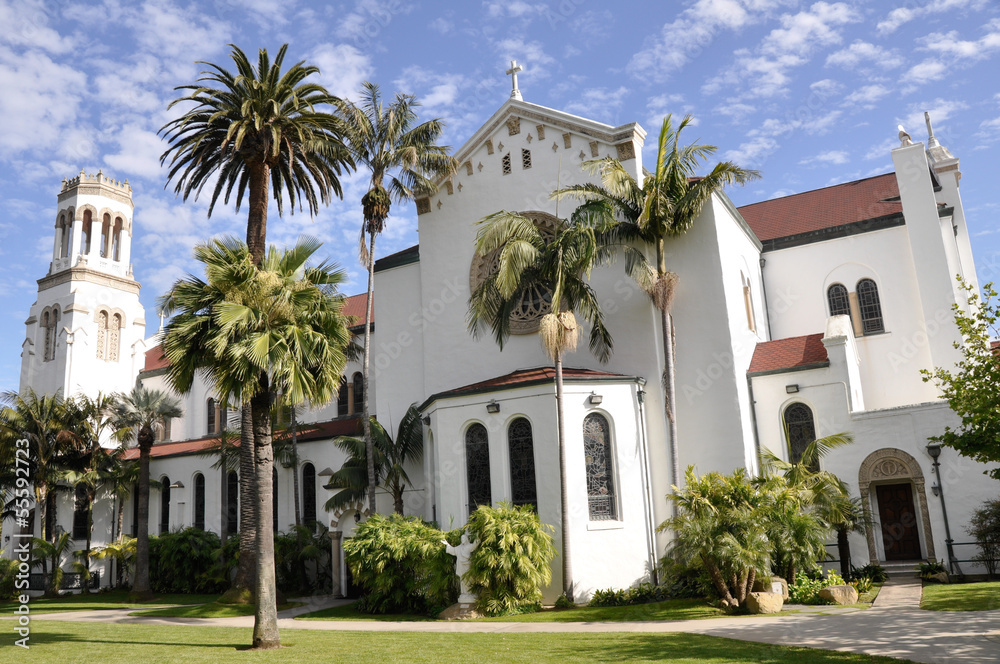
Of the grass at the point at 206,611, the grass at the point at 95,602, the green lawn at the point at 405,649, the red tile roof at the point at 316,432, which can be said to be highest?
the red tile roof at the point at 316,432

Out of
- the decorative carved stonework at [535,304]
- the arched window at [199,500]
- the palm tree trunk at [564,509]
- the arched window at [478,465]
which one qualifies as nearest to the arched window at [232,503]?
the arched window at [199,500]

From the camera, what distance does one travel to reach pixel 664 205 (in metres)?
21.5

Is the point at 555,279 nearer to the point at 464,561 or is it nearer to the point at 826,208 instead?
the point at 464,561

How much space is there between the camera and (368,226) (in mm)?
26641

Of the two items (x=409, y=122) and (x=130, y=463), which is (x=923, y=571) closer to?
(x=409, y=122)

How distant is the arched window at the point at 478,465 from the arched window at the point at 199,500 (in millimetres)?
18491

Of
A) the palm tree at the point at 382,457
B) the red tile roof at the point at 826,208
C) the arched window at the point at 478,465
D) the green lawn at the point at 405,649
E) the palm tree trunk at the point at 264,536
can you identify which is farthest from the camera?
the red tile roof at the point at 826,208

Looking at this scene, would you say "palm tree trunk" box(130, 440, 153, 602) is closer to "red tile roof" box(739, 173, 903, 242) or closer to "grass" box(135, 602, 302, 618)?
"grass" box(135, 602, 302, 618)

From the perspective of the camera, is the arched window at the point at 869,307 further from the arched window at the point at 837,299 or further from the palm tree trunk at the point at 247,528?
the palm tree trunk at the point at 247,528

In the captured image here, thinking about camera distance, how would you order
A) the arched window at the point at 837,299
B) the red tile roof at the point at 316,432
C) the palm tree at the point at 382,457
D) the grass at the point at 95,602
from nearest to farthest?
the palm tree at the point at 382,457
the grass at the point at 95,602
the arched window at the point at 837,299
the red tile roof at the point at 316,432

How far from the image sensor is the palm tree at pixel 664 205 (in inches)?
827

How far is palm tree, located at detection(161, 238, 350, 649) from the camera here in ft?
48.8

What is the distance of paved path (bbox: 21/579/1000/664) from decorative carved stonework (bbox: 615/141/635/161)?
45.8ft

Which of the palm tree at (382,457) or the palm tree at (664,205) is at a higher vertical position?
the palm tree at (664,205)
